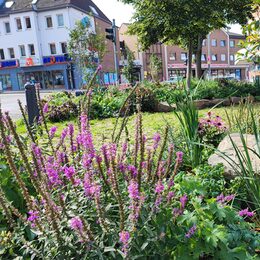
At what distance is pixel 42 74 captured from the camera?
3797 cm

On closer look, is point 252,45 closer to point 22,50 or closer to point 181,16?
point 181,16

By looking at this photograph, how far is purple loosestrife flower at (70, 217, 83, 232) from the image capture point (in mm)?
1166

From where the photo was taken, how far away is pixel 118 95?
435 inches

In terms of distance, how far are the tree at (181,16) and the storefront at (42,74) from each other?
23.1 m

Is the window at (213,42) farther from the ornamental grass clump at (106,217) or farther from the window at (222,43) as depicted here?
the ornamental grass clump at (106,217)

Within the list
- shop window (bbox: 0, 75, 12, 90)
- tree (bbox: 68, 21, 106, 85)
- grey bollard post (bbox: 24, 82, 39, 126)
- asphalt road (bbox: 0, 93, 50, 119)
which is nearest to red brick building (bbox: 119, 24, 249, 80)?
shop window (bbox: 0, 75, 12, 90)

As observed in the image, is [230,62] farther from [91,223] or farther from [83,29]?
[91,223]

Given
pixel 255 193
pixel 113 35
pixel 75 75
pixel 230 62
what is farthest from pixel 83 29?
pixel 230 62

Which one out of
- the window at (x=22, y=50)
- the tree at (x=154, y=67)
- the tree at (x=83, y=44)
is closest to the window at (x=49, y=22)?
the window at (x=22, y=50)

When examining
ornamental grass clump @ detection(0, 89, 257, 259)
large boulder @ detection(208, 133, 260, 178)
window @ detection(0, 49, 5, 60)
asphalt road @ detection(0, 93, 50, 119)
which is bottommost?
asphalt road @ detection(0, 93, 50, 119)

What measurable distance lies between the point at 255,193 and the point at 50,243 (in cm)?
134

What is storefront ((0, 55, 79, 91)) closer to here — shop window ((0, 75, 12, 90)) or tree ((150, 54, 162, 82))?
shop window ((0, 75, 12, 90))

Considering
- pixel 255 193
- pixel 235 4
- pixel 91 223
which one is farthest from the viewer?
pixel 235 4

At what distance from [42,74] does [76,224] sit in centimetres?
3884
